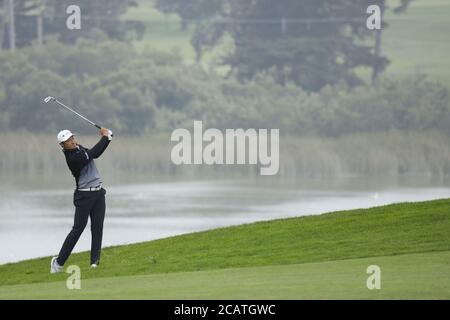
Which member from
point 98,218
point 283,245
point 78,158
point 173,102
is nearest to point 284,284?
point 78,158

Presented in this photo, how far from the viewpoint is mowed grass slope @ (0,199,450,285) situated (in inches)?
658

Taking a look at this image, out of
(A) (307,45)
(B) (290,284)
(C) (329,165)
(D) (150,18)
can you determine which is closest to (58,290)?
(B) (290,284)

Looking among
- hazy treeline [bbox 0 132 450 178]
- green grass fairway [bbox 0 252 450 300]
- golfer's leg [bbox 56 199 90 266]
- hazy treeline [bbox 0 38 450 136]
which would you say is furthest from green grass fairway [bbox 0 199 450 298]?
hazy treeline [bbox 0 38 450 136]

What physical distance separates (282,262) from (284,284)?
2814mm

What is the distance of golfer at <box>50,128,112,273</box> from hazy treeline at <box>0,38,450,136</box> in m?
49.2

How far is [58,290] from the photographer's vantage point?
14.2 meters

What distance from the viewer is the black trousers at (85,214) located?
16.5 meters

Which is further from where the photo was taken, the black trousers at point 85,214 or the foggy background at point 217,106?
the foggy background at point 217,106

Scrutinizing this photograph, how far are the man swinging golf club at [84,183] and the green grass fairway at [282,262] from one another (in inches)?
18.5

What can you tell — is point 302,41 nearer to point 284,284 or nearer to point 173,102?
point 173,102

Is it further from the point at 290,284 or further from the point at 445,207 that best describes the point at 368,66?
the point at 290,284

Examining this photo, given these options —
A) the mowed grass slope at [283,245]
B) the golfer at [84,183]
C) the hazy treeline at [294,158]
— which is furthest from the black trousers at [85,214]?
the hazy treeline at [294,158]

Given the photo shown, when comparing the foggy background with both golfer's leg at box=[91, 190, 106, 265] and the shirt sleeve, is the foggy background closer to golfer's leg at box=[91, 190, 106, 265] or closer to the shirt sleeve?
golfer's leg at box=[91, 190, 106, 265]

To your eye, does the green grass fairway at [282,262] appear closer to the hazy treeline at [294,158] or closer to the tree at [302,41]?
the hazy treeline at [294,158]
